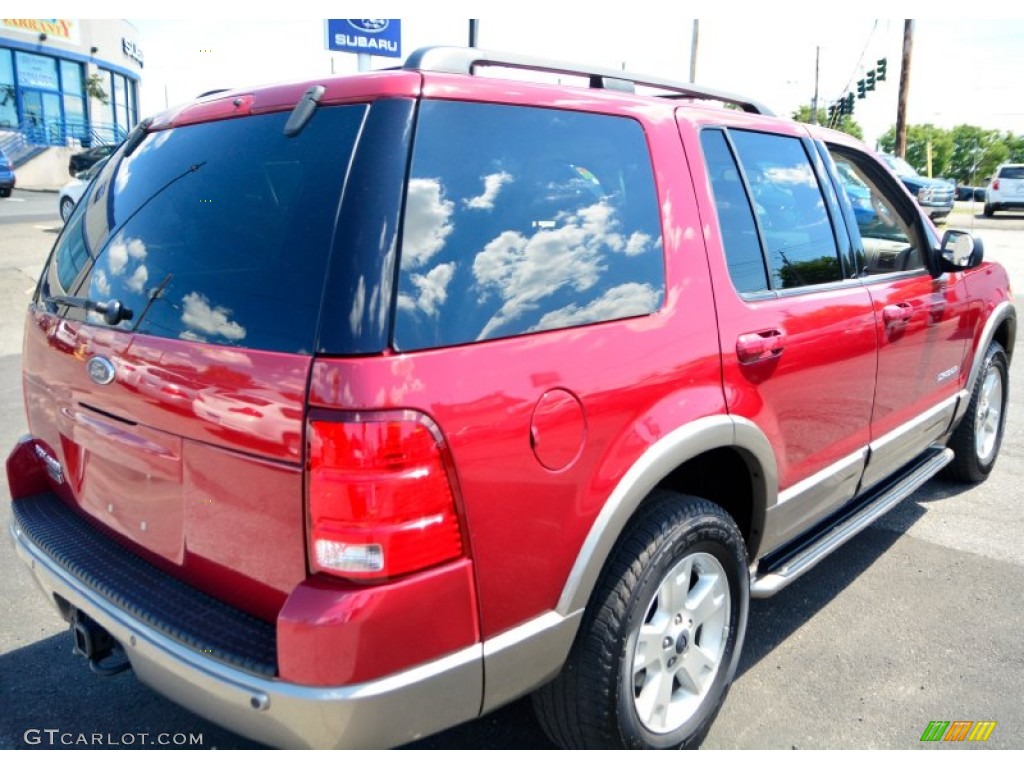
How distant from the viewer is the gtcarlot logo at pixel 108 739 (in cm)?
264

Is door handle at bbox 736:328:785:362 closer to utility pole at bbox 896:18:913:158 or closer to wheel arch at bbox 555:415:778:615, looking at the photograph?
wheel arch at bbox 555:415:778:615

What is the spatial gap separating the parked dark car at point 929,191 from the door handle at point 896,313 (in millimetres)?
21251

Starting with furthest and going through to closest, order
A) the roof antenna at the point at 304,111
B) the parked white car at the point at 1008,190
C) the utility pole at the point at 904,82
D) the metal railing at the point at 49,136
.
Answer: the metal railing at the point at 49,136
the parked white car at the point at 1008,190
the utility pole at the point at 904,82
the roof antenna at the point at 304,111

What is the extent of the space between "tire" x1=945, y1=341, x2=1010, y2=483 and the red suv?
85.3 inches

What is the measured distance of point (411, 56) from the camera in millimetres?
2127

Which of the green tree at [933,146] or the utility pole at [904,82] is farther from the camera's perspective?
the green tree at [933,146]

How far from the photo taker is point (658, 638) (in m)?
2.41

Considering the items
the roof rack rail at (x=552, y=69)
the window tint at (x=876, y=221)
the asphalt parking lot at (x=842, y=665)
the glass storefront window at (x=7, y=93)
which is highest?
the glass storefront window at (x=7, y=93)

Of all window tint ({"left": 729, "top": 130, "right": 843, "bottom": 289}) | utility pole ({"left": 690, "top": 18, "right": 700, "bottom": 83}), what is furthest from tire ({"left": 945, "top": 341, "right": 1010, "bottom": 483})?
utility pole ({"left": 690, "top": 18, "right": 700, "bottom": 83})

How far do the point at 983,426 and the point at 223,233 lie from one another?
447 cm

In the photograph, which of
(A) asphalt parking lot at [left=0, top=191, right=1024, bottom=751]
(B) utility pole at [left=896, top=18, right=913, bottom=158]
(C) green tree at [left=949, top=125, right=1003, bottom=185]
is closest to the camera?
(A) asphalt parking lot at [left=0, top=191, right=1024, bottom=751]

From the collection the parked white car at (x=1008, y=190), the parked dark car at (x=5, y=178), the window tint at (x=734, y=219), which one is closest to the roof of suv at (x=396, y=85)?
the window tint at (x=734, y=219)

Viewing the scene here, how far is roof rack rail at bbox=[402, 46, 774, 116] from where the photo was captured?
6.93 ft

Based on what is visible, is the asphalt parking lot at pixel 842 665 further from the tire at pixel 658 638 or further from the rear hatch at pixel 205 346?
the rear hatch at pixel 205 346
